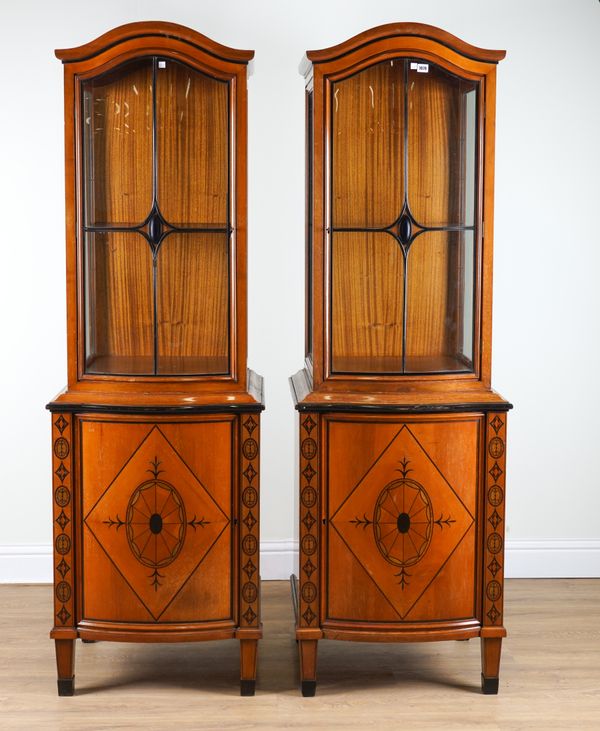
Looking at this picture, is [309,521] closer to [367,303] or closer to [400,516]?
[400,516]

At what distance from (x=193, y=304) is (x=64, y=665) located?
109cm

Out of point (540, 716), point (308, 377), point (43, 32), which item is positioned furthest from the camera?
point (43, 32)

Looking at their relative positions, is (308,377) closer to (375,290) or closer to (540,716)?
(375,290)

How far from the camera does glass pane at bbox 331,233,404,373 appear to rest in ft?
9.54

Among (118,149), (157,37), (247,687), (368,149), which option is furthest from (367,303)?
(247,687)

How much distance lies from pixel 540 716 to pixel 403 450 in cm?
81

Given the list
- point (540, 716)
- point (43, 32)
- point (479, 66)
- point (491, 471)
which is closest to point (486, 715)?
point (540, 716)

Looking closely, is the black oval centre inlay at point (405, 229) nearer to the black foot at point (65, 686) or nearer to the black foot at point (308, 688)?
the black foot at point (308, 688)

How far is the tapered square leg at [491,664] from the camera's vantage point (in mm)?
2918

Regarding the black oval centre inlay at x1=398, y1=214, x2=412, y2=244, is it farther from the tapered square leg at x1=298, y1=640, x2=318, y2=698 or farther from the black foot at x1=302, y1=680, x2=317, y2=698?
the black foot at x1=302, y1=680, x2=317, y2=698

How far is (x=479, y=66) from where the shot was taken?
281 centimetres

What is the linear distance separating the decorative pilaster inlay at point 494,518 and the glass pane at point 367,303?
33cm

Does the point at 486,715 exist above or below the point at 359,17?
below

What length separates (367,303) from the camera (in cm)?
297
